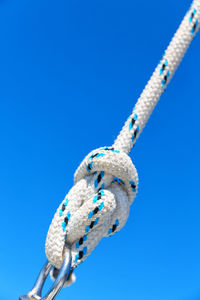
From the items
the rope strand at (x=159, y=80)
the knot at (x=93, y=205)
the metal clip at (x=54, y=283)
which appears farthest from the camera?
the rope strand at (x=159, y=80)

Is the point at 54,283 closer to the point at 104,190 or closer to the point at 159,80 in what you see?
the point at 104,190

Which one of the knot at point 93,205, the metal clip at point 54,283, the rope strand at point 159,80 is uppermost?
the rope strand at point 159,80

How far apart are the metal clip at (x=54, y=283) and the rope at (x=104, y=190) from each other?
2 centimetres

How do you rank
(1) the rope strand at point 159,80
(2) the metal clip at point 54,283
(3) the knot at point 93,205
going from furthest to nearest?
(1) the rope strand at point 159,80
(3) the knot at point 93,205
(2) the metal clip at point 54,283

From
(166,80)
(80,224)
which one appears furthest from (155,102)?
(80,224)

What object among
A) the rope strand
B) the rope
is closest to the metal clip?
the rope

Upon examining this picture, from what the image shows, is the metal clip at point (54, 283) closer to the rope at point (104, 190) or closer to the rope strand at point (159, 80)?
the rope at point (104, 190)

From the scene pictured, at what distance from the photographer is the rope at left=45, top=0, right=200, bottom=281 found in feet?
2.47

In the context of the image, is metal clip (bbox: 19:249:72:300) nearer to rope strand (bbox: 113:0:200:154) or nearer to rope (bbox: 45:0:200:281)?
rope (bbox: 45:0:200:281)

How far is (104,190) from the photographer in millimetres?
805

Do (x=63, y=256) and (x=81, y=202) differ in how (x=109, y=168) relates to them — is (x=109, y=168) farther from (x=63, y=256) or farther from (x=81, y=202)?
(x=63, y=256)

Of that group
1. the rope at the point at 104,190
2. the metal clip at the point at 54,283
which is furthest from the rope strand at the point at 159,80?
the metal clip at the point at 54,283

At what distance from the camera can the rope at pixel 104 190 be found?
0.75 metres

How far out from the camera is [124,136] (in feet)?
2.93
